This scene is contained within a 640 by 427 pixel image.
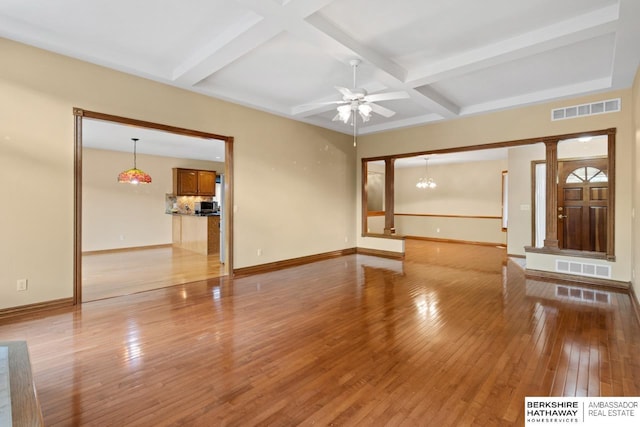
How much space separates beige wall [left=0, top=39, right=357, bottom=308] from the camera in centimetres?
342

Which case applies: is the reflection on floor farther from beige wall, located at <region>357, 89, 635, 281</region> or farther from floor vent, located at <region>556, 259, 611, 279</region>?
floor vent, located at <region>556, 259, 611, 279</region>

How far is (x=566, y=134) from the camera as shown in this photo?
5.00 m

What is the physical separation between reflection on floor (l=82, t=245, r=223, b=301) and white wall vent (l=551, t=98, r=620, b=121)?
20.6 feet

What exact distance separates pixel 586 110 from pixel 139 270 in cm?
800

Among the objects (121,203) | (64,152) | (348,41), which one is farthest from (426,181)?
(64,152)

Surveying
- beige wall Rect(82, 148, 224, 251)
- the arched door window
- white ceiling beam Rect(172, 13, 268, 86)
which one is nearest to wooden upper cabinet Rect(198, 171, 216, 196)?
beige wall Rect(82, 148, 224, 251)

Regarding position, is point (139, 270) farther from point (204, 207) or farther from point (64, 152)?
point (204, 207)

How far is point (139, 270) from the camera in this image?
5.79 metres

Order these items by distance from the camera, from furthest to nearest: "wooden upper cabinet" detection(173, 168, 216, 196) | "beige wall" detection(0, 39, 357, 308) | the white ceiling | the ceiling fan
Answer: "wooden upper cabinet" detection(173, 168, 216, 196)
the ceiling fan
"beige wall" detection(0, 39, 357, 308)
the white ceiling

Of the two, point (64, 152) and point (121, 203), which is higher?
point (64, 152)

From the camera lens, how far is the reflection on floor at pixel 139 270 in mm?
4613

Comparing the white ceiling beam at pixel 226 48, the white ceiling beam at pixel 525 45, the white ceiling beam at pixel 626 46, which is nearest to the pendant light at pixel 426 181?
the white ceiling beam at pixel 626 46

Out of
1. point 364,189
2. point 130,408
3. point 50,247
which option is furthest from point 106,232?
point 130,408

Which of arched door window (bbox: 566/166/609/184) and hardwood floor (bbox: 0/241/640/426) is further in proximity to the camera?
arched door window (bbox: 566/166/609/184)
